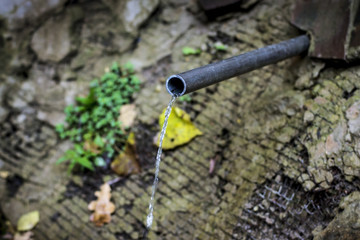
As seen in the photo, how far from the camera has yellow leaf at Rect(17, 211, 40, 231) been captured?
3.33 meters

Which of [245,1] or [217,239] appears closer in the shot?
[217,239]

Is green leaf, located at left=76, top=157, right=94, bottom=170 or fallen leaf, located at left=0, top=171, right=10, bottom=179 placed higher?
green leaf, located at left=76, top=157, right=94, bottom=170

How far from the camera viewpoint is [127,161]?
3312mm

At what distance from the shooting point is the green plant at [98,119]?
344 centimetres

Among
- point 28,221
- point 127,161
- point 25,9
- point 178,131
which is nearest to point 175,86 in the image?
point 178,131

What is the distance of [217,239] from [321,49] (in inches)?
73.7

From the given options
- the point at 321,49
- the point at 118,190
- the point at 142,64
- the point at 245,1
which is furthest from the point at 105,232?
the point at 245,1

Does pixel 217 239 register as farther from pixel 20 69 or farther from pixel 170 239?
pixel 20 69

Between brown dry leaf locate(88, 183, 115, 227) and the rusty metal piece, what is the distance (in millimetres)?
2376

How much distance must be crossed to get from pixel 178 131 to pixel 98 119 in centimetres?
101

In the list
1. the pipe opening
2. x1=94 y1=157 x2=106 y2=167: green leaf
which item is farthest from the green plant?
the pipe opening

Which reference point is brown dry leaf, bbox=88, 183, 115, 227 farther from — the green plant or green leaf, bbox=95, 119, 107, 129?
green leaf, bbox=95, 119, 107, 129

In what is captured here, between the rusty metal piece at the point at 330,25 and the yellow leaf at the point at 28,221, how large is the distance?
3230 mm

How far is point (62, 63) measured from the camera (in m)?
4.02
